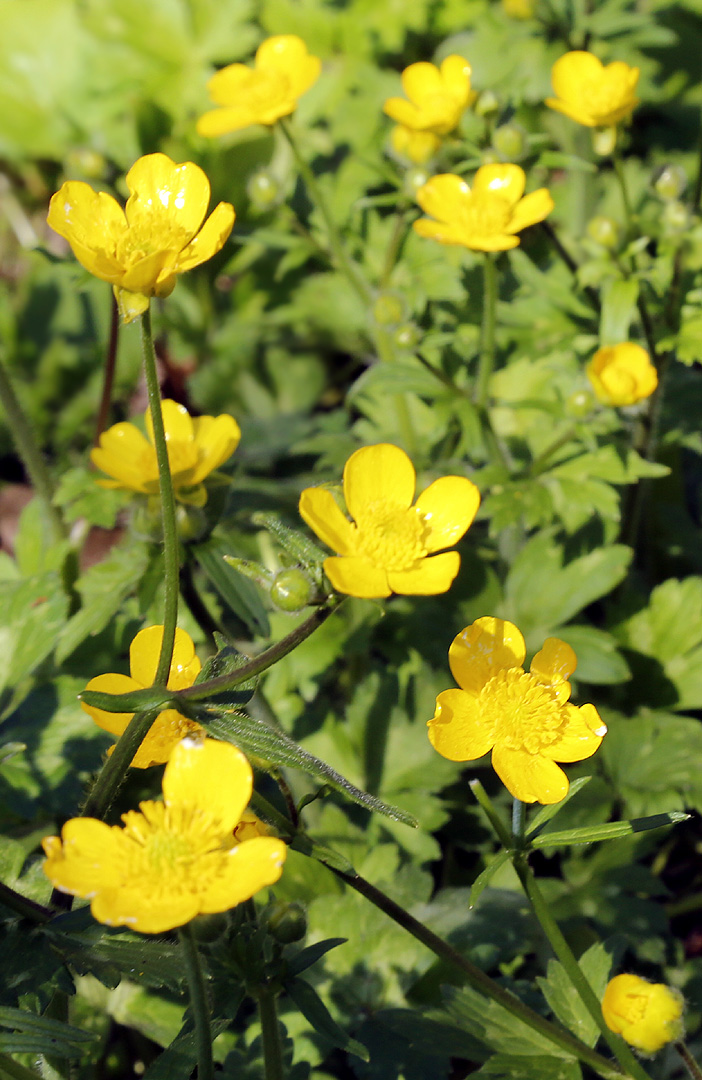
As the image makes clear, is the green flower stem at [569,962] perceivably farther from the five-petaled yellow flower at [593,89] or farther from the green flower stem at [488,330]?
the five-petaled yellow flower at [593,89]

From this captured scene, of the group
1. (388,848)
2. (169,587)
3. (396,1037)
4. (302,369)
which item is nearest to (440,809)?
(388,848)

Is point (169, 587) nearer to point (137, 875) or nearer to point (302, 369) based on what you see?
point (137, 875)

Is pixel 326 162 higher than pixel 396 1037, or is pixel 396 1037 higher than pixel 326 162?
pixel 326 162

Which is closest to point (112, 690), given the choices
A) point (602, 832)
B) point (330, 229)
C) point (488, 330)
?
point (602, 832)

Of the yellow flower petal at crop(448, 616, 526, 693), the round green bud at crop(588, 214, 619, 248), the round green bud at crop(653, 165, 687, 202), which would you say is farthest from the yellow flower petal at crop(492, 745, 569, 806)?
the round green bud at crop(653, 165, 687, 202)

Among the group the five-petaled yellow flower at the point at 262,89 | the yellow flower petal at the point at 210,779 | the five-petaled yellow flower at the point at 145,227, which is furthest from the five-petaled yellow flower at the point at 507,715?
the five-petaled yellow flower at the point at 262,89

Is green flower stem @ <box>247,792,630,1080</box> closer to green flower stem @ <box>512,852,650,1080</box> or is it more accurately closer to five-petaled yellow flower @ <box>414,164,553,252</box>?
green flower stem @ <box>512,852,650,1080</box>
